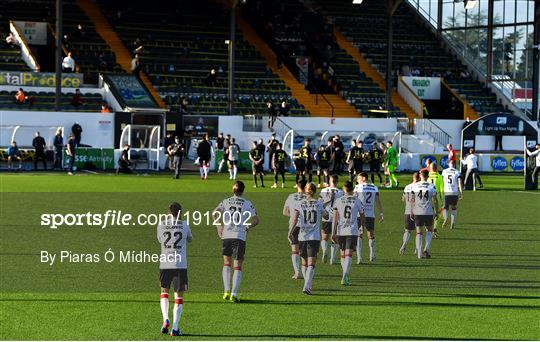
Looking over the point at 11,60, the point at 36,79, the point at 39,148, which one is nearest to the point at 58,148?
the point at 39,148

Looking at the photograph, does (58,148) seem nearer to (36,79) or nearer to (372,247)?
(36,79)

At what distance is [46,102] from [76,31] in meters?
8.06

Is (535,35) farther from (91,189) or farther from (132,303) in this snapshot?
(132,303)

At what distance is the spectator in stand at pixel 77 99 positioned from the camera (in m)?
49.9

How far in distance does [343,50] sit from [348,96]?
251 inches

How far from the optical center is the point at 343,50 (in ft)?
212

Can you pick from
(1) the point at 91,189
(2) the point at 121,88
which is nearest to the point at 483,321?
(1) the point at 91,189

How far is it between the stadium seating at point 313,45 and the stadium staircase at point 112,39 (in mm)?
9557

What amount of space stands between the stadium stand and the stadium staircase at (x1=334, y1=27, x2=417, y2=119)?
6.65 m

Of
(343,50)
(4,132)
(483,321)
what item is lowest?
(483,321)

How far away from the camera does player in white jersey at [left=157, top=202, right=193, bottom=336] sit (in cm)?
1260

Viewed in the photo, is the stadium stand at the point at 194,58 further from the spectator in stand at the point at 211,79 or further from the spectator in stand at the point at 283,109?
the spectator in stand at the point at 283,109

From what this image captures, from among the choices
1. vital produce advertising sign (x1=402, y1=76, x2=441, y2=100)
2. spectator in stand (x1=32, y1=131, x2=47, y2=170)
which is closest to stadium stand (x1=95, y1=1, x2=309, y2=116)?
vital produce advertising sign (x1=402, y1=76, x2=441, y2=100)

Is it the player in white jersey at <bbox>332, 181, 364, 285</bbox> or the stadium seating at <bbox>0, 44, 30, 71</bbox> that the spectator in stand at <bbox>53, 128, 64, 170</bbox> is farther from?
the player in white jersey at <bbox>332, 181, 364, 285</bbox>
